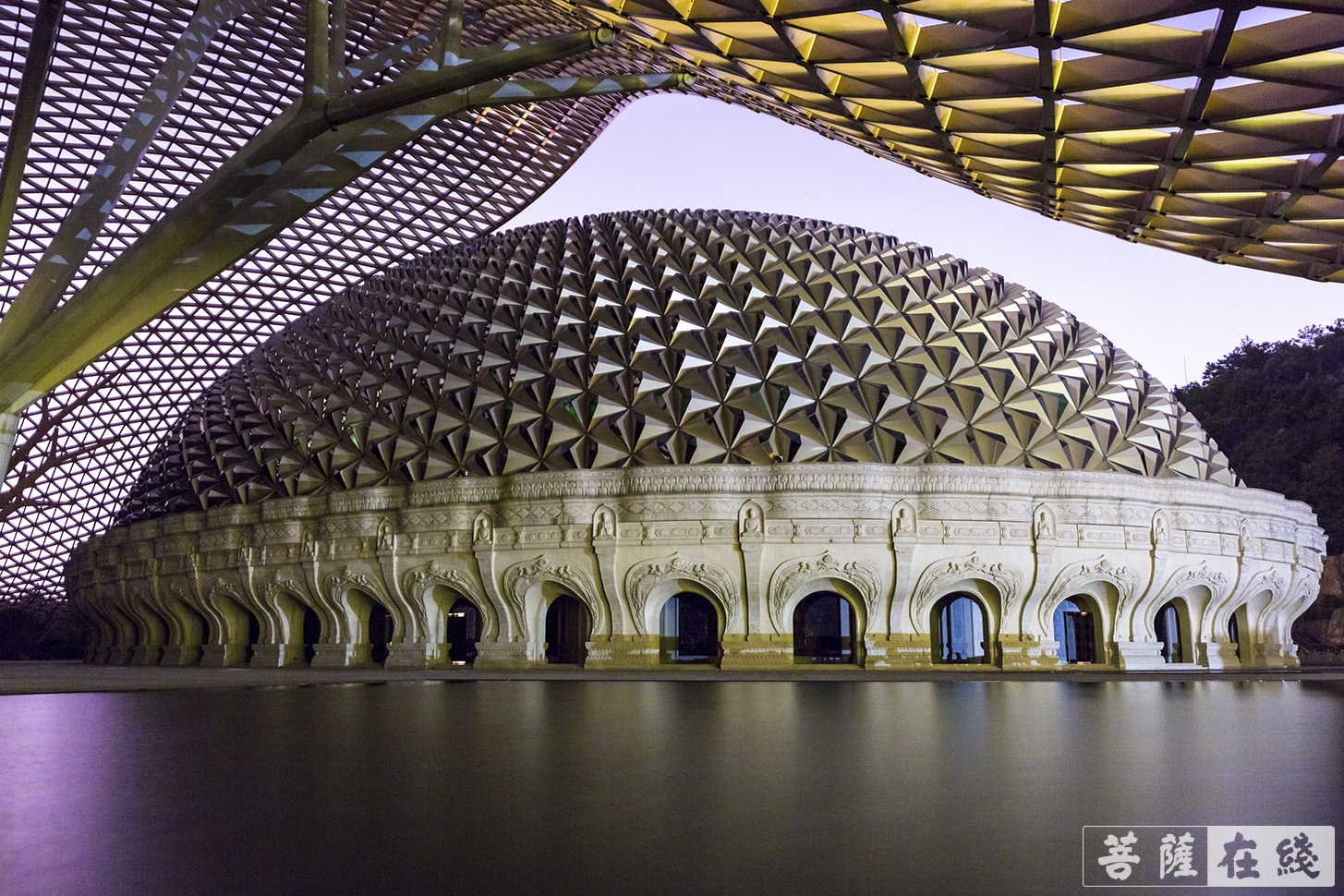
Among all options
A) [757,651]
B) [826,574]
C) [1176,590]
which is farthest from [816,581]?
[1176,590]

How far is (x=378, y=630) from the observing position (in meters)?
36.4

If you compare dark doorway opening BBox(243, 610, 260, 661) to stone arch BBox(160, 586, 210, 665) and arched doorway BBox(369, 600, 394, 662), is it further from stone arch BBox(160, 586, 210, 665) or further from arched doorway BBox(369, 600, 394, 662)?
arched doorway BBox(369, 600, 394, 662)

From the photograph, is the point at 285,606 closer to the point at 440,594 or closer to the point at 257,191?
the point at 440,594

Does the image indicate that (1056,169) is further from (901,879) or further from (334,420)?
(334,420)

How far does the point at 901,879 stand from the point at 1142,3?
10224 millimetres

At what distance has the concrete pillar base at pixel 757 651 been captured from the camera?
88.3ft

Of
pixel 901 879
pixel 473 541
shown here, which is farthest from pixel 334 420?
pixel 901 879

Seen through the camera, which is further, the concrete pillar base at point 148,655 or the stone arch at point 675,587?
the concrete pillar base at point 148,655

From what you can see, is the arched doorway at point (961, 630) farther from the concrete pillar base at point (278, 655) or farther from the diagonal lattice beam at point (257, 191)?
the diagonal lattice beam at point (257, 191)

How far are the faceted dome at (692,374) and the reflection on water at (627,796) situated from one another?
1945 centimetres

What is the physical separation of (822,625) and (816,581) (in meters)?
6.04

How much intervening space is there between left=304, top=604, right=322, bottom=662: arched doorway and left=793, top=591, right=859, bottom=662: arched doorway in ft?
54.6

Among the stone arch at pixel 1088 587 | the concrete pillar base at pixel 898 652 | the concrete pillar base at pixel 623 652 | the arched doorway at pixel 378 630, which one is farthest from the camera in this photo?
the arched doorway at pixel 378 630

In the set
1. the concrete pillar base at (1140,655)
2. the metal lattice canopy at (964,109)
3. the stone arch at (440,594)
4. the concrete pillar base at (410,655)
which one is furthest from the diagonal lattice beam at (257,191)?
the concrete pillar base at (1140,655)
